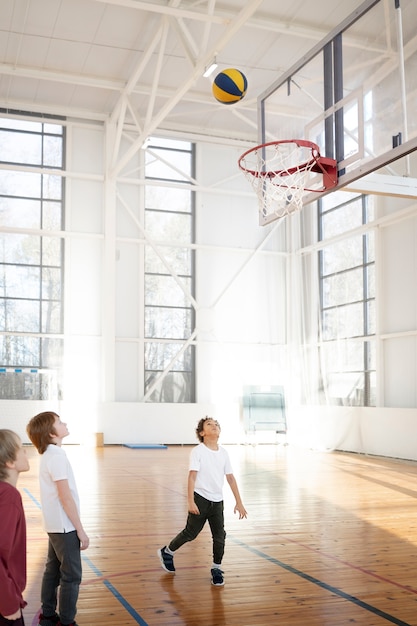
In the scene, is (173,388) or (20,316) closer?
(20,316)

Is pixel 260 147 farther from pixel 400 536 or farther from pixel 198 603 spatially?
pixel 198 603

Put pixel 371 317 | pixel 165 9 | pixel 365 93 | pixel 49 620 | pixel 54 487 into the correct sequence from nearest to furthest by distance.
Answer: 1. pixel 54 487
2. pixel 49 620
3. pixel 365 93
4. pixel 165 9
5. pixel 371 317

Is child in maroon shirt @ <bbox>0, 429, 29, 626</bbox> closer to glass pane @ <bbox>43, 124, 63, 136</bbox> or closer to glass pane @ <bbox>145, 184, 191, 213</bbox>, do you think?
glass pane @ <bbox>145, 184, 191, 213</bbox>

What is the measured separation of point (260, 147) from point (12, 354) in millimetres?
10138

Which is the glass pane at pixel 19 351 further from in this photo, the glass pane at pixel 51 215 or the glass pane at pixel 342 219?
the glass pane at pixel 342 219

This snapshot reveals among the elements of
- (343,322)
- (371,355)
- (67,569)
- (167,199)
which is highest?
(167,199)

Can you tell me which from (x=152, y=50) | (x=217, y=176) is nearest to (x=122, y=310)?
(x=217, y=176)

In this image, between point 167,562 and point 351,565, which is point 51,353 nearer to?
point 167,562

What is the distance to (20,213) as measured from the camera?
17.6 metres

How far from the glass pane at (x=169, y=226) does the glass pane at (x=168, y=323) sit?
1.84 m

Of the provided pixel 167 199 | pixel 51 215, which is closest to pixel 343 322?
pixel 167 199

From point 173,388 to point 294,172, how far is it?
10.3m

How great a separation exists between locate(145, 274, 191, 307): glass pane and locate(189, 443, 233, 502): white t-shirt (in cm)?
1322

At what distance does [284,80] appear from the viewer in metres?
9.74
